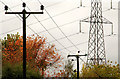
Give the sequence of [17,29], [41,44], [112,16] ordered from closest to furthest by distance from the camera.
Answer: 1. [41,44]
2. [17,29]
3. [112,16]

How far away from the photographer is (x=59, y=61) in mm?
20359

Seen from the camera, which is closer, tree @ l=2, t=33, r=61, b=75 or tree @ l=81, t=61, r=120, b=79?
tree @ l=81, t=61, r=120, b=79

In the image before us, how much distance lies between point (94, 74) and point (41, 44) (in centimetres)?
540

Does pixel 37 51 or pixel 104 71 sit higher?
pixel 37 51

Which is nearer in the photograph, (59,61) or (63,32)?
(59,61)

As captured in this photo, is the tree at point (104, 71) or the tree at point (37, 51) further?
the tree at point (37, 51)

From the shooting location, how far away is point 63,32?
28.1m

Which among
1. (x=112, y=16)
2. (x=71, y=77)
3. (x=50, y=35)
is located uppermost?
(x=112, y=16)

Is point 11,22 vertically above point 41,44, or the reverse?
point 11,22

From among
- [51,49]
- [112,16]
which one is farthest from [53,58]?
[112,16]

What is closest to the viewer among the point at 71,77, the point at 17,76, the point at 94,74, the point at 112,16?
the point at 17,76

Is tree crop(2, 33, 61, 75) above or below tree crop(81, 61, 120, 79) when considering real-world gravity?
above

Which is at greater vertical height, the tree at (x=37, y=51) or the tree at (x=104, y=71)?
the tree at (x=37, y=51)

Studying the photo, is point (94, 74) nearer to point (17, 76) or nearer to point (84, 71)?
point (84, 71)
